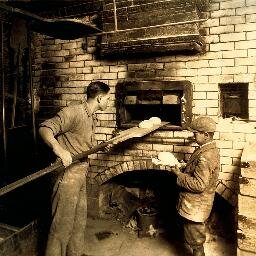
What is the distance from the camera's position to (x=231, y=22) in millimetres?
3906

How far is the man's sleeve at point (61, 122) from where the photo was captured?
10.6 feet

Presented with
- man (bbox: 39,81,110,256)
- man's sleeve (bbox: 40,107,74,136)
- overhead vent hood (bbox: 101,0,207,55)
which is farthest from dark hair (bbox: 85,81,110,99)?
overhead vent hood (bbox: 101,0,207,55)

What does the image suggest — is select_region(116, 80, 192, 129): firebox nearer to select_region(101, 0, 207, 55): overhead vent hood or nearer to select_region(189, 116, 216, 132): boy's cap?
select_region(101, 0, 207, 55): overhead vent hood

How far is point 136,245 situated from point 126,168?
1130mm

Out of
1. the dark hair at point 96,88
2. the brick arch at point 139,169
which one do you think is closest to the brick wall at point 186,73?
the brick arch at point 139,169

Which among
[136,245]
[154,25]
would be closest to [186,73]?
[154,25]

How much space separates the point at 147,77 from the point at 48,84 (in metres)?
1.85

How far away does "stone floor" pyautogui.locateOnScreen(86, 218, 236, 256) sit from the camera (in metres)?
4.22

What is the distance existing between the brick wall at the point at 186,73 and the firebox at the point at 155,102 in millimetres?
113

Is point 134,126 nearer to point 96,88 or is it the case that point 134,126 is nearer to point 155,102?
point 155,102

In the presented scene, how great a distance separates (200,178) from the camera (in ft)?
11.4

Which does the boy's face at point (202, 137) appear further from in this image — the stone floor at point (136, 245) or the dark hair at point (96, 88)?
the stone floor at point (136, 245)

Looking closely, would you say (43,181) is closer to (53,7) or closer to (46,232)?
(46,232)

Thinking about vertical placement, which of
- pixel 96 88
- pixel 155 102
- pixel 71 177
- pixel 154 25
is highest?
pixel 154 25
